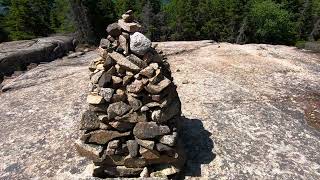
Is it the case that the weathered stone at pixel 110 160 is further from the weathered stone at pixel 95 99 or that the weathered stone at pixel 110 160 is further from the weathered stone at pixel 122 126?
the weathered stone at pixel 95 99

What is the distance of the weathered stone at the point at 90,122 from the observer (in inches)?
521

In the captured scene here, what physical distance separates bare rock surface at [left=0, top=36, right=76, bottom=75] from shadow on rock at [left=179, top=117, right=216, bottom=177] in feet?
62.5

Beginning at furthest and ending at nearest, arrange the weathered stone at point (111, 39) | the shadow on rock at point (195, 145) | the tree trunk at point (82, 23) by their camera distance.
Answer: the tree trunk at point (82, 23)
the shadow on rock at point (195, 145)
the weathered stone at point (111, 39)

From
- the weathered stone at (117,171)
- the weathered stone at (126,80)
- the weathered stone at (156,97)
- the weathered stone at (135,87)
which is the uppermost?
the weathered stone at (126,80)

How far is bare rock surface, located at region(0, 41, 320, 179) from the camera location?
15047mm

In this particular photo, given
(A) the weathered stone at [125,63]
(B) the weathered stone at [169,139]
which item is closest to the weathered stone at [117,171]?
(B) the weathered stone at [169,139]

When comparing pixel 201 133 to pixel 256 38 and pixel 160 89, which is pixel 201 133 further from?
pixel 256 38

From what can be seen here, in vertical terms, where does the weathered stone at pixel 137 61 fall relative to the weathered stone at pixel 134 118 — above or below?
above

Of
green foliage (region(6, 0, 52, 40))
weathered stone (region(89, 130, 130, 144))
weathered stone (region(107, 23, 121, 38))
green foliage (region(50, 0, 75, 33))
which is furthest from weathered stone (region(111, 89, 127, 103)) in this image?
green foliage (region(6, 0, 52, 40))

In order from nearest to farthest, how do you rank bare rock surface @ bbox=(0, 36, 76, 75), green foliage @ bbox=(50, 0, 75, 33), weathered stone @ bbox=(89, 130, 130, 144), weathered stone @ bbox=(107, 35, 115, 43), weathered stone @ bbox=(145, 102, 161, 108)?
1. weathered stone @ bbox=(145, 102, 161, 108)
2. weathered stone @ bbox=(89, 130, 130, 144)
3. weathered stone @ bbox=(107, 35, 115, 43)
4. bare rock surface @ bbox=(0, 36, 76, 75)
5. green foliage @ bbox=(50, 0, 75, 33)

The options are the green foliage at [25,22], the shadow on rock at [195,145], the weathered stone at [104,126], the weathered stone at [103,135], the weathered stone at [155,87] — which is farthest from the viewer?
the green foliage at [25,22]

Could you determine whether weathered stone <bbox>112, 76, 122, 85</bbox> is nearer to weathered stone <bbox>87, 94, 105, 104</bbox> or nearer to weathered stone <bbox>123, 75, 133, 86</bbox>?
weathered stone <bbox>123, 75, 133, 86</bbox>

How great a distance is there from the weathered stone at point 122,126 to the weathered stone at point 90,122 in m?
0.60

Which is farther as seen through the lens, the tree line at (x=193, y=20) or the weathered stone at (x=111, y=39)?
the tree line at (x=193, y=20)
